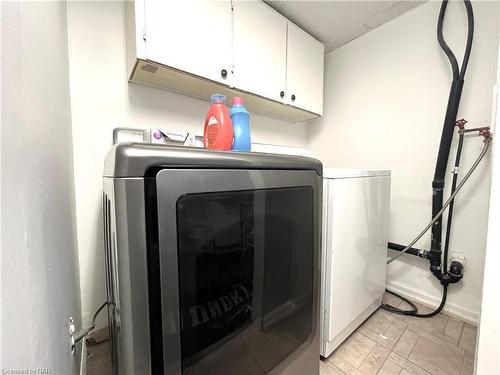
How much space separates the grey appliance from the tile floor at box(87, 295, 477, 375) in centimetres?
59

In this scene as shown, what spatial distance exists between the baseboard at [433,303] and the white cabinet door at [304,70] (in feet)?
5.81

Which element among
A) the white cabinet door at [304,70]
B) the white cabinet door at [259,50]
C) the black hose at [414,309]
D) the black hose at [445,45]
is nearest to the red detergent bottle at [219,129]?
the white cabinet door at [259,50]

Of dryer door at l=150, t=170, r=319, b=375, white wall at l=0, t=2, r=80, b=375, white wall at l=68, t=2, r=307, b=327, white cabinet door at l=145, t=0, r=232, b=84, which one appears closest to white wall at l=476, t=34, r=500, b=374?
dryer door at l=150, t=170, r=319, b=375

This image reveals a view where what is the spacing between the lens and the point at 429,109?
1.66 m

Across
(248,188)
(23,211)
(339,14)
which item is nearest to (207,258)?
(248,188)

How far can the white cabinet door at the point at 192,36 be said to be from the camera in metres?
1.10

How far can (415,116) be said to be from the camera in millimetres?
1730

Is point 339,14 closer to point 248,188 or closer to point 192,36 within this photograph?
point 192,36

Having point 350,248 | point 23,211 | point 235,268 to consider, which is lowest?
point 350,248

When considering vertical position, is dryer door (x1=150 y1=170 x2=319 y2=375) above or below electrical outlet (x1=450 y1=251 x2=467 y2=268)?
above

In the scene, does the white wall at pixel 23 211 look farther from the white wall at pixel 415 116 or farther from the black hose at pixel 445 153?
the white wall at pixel 415 116

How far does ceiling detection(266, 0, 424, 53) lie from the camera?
1.63 meters

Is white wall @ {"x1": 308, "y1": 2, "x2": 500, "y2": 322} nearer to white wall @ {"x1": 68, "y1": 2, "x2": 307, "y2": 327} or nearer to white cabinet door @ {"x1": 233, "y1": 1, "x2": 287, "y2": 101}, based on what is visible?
white cabinet door @ {"x1": 233, "y1": 1, "x2": 287, "y2": 101}

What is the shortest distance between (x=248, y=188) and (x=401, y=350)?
1.52 m
